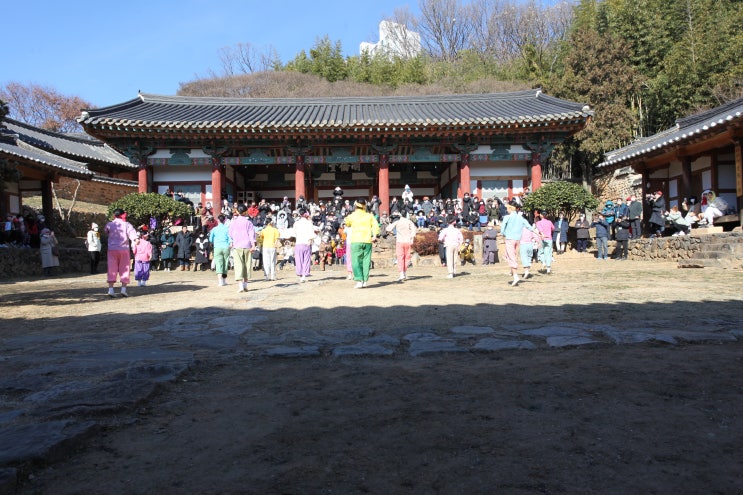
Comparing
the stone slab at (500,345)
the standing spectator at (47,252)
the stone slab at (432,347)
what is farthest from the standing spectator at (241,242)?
the standing spectator at (47,252)

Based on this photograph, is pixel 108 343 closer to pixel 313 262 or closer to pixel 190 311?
pixel 190 311

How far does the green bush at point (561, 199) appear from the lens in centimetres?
1590

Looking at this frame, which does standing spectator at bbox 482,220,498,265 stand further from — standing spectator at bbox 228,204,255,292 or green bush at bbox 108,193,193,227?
green bush at bbox 108,193,193,227

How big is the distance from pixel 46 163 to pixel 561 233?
17.0m

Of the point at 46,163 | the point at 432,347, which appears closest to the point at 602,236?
the point at 432,347

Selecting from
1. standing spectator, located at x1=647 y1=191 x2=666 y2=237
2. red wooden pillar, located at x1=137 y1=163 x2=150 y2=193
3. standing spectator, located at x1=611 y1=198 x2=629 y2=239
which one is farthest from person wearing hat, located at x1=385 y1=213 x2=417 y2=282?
red wooden pillar, located at x1=137 y1=163 x2=150 y2=193

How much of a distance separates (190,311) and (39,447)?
15.3 ft

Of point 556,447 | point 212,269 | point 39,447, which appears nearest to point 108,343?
point 39,447

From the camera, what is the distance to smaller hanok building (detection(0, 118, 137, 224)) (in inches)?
664

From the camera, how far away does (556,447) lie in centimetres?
239

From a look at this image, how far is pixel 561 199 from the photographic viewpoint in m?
15.9

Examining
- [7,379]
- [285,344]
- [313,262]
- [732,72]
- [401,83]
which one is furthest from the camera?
[401,83]

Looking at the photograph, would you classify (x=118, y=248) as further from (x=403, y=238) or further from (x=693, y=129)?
(x=693, y=129)

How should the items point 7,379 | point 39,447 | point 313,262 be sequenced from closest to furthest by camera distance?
point 39,447 < point 7,379 < point 313,262
